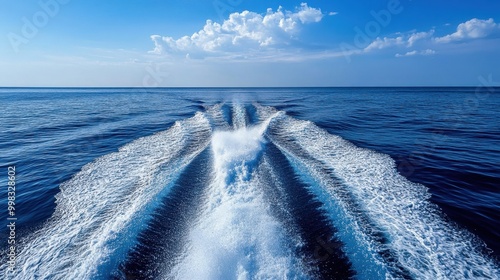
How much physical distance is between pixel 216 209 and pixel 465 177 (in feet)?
32.0

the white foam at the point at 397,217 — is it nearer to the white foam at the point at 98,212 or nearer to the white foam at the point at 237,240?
the white foam at the point at 237,240

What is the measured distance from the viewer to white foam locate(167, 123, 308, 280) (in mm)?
4219

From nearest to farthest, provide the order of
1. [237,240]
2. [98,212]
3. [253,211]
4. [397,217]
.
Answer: [237,240] < [397,217] < [253,211] < [98,212]

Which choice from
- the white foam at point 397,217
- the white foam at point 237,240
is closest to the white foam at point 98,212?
the white foam at point 237,240

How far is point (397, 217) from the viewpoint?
19.4 ft

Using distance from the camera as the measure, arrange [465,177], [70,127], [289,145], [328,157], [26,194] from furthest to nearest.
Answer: [70,127]
[289,145]
[328,157]
[465,177]
[26,194]

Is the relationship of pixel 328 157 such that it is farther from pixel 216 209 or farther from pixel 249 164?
pixel 216 209

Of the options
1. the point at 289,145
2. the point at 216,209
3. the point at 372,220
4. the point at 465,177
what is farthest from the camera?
the point at 289,145

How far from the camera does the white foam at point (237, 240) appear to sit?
422 centimetres

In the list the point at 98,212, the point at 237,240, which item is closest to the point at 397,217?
the point at 237,240

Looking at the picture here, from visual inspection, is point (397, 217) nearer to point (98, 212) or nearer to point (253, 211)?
point (253, 211)

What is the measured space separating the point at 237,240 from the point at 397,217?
4.11 meters

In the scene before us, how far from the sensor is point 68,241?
5.16 m

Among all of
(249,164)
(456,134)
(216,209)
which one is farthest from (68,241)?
(456,134)
